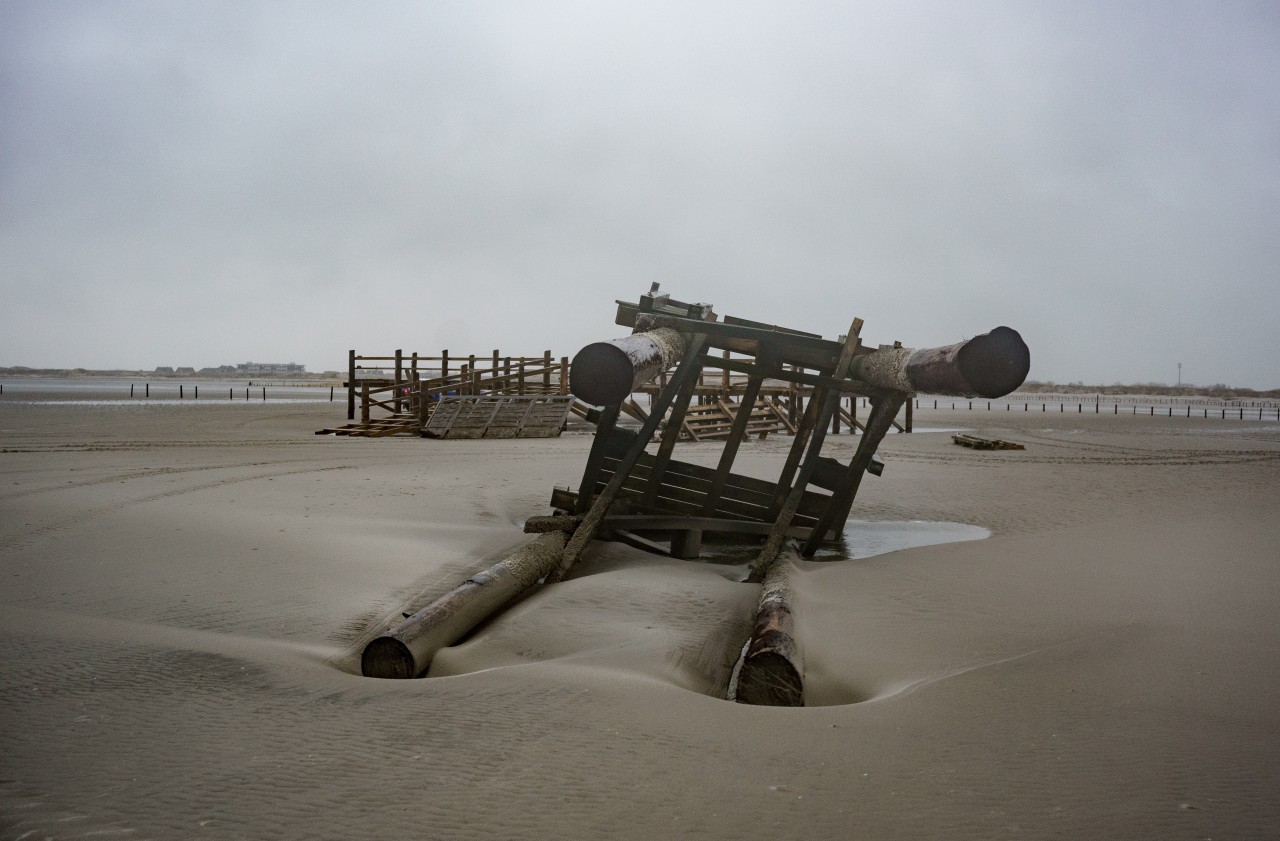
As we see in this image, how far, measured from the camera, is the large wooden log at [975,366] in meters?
5.06

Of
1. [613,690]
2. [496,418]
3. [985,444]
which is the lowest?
[613,690]

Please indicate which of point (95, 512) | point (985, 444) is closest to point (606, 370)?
point (95, 512)

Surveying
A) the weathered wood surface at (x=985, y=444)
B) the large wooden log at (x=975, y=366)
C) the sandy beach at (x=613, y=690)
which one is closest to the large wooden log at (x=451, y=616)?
the sandy beach at (x=613, y=690)

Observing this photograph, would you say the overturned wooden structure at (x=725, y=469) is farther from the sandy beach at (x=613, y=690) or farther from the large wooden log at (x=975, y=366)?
the sandy beach at (x=613, y=690)

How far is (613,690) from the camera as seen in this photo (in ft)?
12.9

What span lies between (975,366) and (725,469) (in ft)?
11.1

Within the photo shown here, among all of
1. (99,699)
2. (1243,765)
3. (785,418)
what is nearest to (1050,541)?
(1243,765)

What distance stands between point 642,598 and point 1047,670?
259cm

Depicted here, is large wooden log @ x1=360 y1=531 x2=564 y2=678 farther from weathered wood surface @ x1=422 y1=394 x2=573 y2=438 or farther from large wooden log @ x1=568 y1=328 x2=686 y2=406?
weathered wood surface @ x1=422 y1=394 x2=573 y2=438

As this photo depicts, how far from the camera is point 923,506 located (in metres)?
12.0

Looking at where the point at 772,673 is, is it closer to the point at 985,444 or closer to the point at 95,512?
the point at 95,512

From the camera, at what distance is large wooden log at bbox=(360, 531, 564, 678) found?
4.41 meters

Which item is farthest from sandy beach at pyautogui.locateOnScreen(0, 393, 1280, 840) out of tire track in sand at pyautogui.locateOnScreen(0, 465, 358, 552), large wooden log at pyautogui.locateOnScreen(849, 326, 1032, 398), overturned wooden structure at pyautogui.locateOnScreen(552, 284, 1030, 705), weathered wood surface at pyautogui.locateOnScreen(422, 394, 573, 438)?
weathered wood surface at pyautogui.locateOnScreen(422, 394, 573, 438)

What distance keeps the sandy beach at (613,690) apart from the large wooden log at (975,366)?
1.56m
